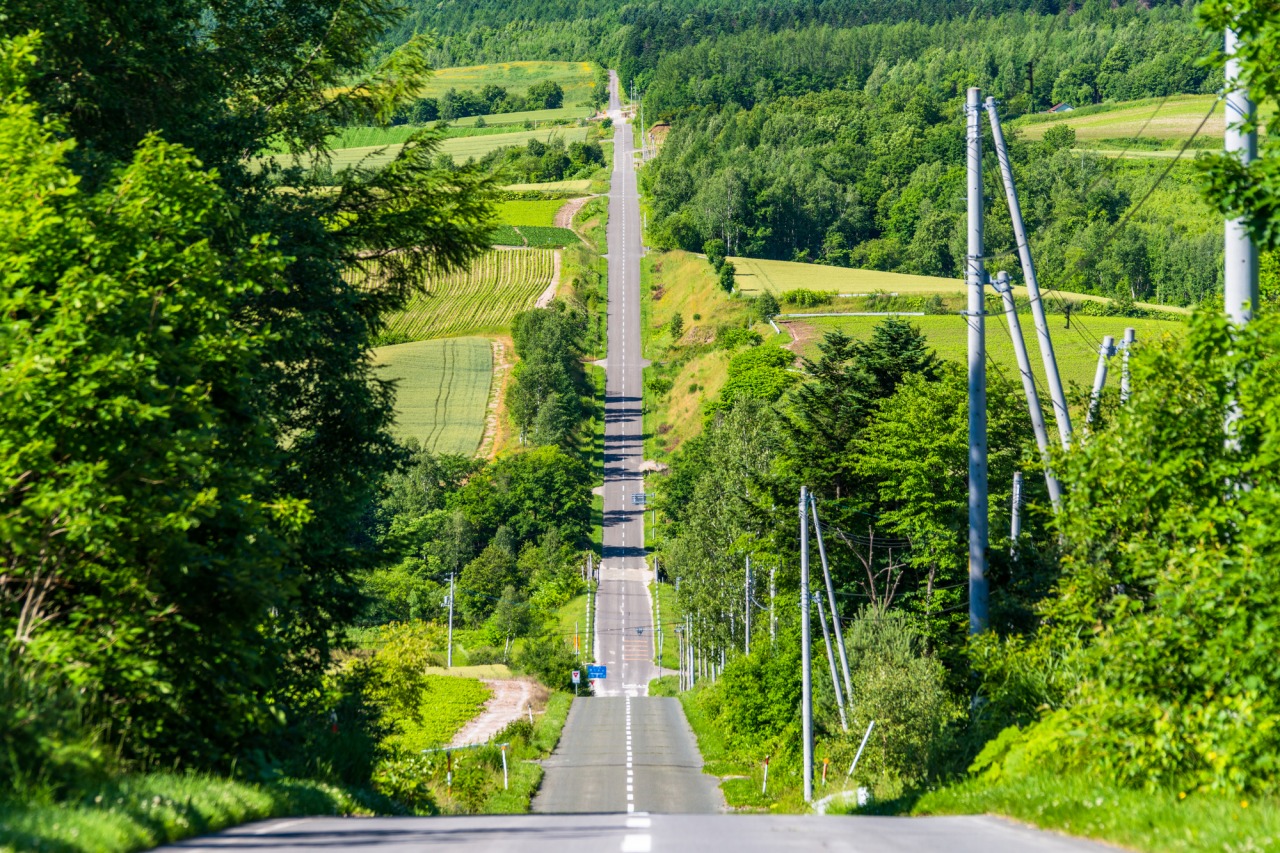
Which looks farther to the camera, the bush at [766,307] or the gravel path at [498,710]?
the bush at [766,307]

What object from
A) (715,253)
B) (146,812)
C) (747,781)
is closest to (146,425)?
(146,812)

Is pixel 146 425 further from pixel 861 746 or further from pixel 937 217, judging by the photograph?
pixel 937 217

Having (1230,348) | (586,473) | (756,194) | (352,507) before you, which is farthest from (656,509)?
(1230,348)

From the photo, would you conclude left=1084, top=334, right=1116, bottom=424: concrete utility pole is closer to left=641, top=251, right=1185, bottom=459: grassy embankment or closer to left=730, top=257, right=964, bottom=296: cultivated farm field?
left=641, top=251, right=1185, bottom=459: grassy embankment

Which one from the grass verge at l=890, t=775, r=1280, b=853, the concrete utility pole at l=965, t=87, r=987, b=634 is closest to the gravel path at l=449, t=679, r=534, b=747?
the concrete utility pole at l=965, t=87, r=987, b=634

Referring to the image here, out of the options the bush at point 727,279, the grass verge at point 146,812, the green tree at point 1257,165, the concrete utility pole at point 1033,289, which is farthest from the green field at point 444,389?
the green tree at point 1257,165

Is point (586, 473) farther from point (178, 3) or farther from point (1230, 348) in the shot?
point (1230, 348)

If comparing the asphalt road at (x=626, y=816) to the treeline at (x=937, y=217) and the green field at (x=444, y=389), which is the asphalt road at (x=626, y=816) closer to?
the green field at (x=444, y=389)
